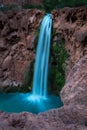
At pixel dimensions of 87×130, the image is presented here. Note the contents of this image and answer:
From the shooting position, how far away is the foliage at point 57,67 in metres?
12.4

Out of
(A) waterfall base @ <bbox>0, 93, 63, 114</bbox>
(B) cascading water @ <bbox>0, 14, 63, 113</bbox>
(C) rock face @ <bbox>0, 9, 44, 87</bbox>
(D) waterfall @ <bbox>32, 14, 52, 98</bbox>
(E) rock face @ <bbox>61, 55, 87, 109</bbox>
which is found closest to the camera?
(E) rock face @ <bbox>61, 55, 87, 109</bbox>

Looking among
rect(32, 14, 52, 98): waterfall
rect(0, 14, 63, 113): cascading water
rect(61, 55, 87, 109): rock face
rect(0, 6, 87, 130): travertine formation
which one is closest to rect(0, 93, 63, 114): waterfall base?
rect(0, 14, 63, 113): cascading water

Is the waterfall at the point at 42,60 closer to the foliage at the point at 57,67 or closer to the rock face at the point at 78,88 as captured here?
the foliage at the point at 57,67

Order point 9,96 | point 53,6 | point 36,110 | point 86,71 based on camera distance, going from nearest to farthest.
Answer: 1. point 86,71
2. point 36,110
3. point 9,96
4. point 53,6

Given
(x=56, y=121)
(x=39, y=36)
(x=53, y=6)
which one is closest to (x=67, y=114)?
(x=56, y=121)

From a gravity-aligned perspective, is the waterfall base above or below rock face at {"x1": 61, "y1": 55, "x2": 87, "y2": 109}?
below

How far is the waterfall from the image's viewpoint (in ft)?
42.6

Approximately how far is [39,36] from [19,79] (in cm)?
249

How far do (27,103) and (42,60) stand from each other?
257cm

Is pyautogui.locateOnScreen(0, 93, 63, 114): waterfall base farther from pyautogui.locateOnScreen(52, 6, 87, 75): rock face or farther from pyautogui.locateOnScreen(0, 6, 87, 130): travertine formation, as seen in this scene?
pyautogui.locateOnScreen(52, 6, 87, 75): rock face

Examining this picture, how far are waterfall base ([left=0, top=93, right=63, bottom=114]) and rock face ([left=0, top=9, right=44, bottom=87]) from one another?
877 mm

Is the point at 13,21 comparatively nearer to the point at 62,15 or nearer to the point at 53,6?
the point at 62,15

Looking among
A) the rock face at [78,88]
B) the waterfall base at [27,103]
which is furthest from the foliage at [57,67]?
the rock face at [78,88]

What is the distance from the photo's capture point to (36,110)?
35.6ft
